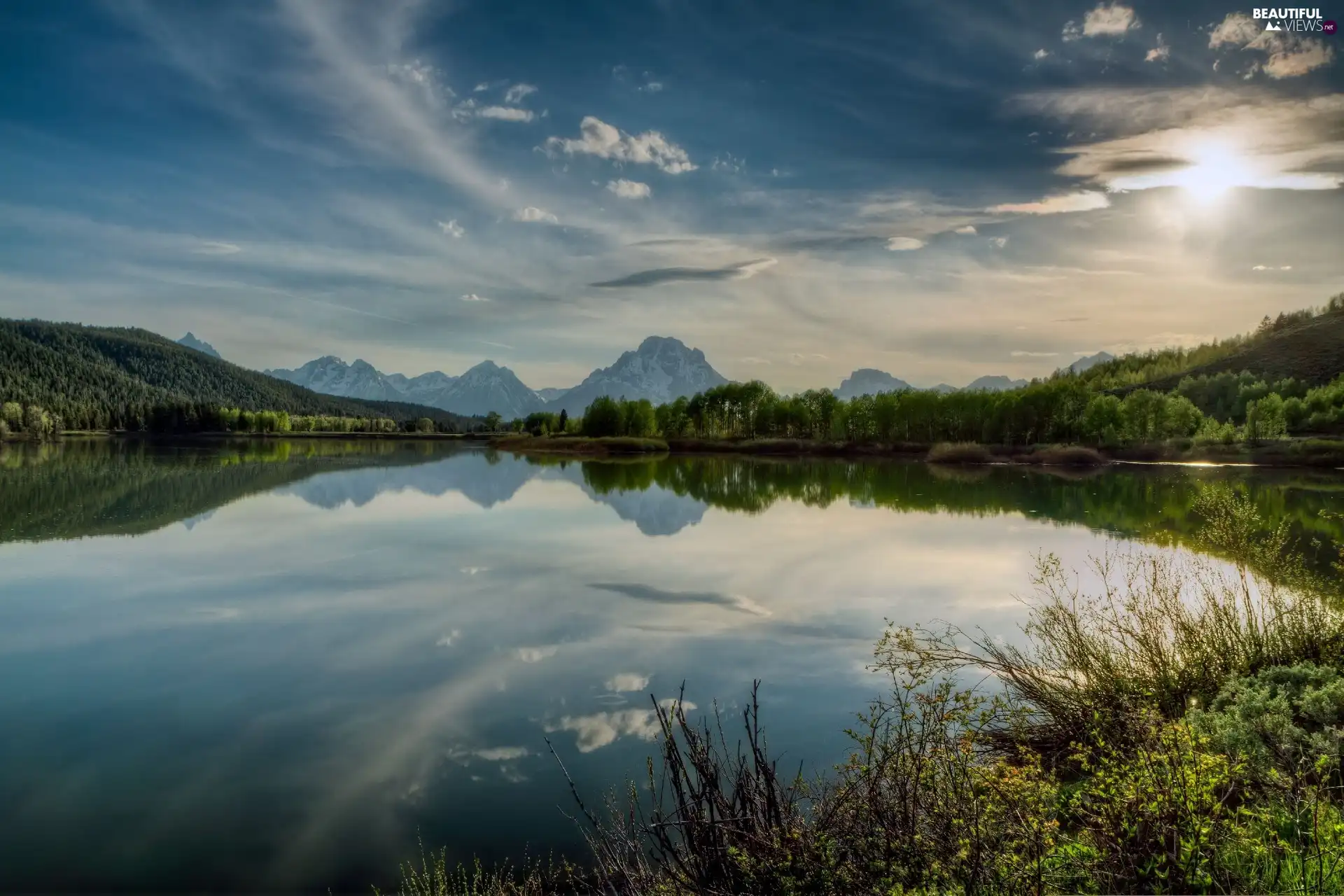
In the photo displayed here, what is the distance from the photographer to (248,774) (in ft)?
27.8

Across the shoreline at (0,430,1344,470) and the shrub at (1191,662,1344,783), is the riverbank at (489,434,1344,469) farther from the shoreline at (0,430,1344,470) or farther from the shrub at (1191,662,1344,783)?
the shrub at (1191,662,1344,783)

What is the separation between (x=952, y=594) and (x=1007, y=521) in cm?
1525

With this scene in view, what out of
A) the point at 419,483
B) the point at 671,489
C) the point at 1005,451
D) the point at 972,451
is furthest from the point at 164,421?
the point at 1005,451

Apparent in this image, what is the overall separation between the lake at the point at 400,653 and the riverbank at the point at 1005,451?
44254 millimetres

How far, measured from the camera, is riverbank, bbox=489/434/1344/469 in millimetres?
71750

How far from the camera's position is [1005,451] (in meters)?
87.1

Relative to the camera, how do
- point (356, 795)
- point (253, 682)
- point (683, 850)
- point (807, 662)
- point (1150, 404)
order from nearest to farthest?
point (683, 850)
point (356, 795)
point (253, 682)
point (807, 662)
point (1150, 404)

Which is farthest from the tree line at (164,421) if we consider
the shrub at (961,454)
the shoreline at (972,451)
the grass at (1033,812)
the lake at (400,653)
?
the grass at (1033,812)

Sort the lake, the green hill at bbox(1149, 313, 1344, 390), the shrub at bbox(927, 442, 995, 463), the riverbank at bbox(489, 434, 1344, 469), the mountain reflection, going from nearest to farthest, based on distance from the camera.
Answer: the lake, the mountain reflection, the riverbank at bbox(489, 434, 1344, 469), the shrub at bbox(927, 442, 995, 463), the green hill at bbox(1149, 313, 1344, 390)

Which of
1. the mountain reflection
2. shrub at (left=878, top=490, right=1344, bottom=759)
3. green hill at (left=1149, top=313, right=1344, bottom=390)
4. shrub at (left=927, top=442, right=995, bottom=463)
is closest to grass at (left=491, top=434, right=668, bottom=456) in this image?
the mountain reflection

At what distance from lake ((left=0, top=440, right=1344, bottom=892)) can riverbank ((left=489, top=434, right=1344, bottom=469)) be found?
145 feet

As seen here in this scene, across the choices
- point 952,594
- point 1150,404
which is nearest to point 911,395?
point 1150,404

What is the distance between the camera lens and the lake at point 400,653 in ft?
24.4

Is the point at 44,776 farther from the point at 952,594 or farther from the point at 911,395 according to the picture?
the point at 911,395
